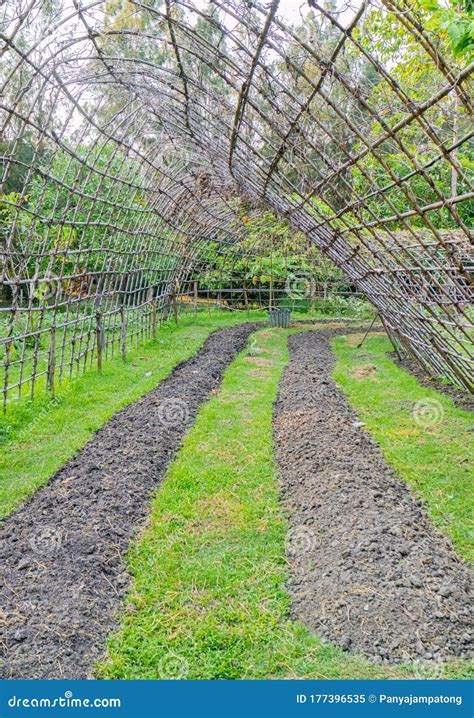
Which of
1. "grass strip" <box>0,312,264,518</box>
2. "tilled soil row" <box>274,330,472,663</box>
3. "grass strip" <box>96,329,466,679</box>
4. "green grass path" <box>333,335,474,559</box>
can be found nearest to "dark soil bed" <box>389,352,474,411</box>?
"green grass path" <box>333,335,474,559</box>

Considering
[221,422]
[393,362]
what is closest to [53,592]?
[221,422]

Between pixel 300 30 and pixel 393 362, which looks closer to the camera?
pixel 300 30

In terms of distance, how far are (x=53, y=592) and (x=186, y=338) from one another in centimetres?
1135

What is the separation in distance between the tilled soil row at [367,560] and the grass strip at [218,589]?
0.40ft

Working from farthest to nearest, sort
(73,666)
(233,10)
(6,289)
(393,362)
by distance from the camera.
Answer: (6,289), (393,362), (233,10), (73,666)

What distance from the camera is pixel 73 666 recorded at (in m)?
3.00

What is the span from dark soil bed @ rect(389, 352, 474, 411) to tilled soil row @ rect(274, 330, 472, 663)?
95.0 inches

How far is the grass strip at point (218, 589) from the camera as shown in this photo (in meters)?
3.02

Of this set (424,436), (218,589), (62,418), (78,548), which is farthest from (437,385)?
(78,548)

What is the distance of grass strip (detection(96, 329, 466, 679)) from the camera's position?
302cm

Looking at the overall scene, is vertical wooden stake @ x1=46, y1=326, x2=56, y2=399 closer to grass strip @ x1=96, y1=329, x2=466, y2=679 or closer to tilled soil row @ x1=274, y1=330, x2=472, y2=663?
grass strip @ x1=96, y1=329, x2=466, y2=679

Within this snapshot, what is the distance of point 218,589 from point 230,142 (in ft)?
18.1

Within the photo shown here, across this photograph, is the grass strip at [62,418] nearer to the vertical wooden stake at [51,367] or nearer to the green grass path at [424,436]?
the vertical wooden stake at [51,367]

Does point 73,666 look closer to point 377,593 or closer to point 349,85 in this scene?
point 377,593
